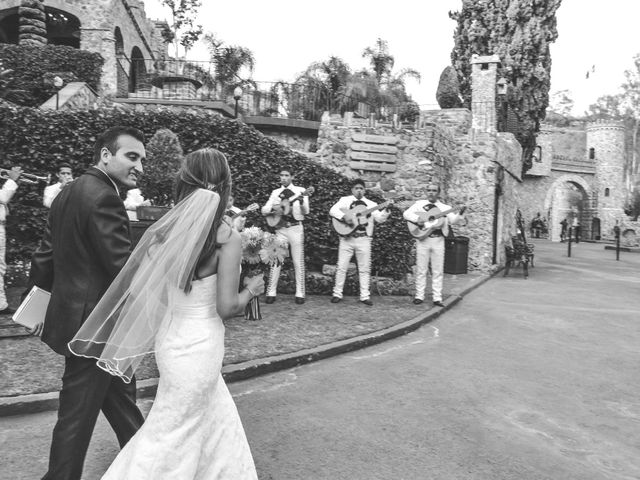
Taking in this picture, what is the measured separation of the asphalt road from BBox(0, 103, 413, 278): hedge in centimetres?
338

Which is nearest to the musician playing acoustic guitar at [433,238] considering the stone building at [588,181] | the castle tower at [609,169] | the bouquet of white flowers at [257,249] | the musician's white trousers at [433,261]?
the musician's white trousers at [433,261]

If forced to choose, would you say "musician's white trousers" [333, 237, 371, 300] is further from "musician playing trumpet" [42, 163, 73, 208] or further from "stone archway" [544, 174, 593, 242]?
"stone archway" [544, 174, 593, 242]

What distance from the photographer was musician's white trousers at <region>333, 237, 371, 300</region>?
9.38 meters

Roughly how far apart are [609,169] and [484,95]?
3829cm

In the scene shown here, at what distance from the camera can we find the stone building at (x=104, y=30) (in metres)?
19.6

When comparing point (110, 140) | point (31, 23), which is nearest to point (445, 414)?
point (110, 140)

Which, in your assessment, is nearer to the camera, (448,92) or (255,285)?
(255,285)

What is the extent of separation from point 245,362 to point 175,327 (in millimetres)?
2763

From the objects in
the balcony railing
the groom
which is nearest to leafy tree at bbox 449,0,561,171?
the balcony railing

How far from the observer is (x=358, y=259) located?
9.45 metres

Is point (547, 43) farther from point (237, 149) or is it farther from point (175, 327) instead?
point (175, 327)

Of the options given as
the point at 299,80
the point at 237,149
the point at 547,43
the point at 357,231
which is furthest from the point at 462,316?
the point at 547,43

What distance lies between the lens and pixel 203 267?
2.79 m

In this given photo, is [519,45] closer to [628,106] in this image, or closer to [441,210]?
[441,210]
